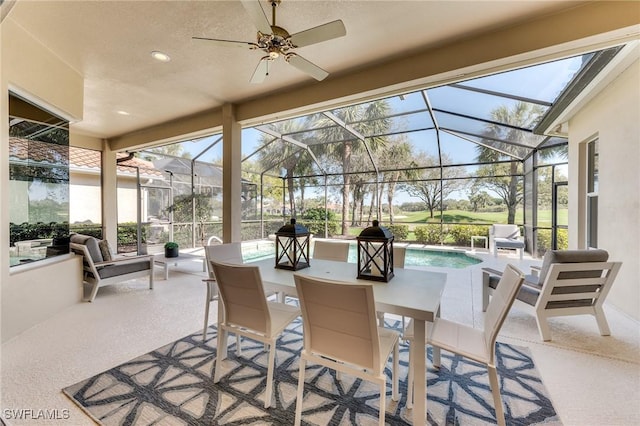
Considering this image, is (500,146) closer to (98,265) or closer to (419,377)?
(419,377)

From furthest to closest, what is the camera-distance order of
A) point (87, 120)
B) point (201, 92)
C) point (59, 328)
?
point (87, 120) → point (201, 92) → point (59, 328)

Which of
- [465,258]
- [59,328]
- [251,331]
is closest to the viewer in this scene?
[251,331]

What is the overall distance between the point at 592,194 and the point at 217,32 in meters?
5.69

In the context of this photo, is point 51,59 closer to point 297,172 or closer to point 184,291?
point 184,291

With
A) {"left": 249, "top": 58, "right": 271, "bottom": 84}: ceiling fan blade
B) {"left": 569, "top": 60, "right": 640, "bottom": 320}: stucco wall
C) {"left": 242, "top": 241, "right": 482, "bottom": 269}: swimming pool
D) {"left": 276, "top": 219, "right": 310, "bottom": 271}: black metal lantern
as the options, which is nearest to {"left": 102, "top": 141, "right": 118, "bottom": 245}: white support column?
{"left": 242, "top": 241, "right": 482, "bottom": 269}: swimming pool

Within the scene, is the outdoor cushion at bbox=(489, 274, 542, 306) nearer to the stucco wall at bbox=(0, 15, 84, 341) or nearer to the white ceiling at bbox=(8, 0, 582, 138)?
the white ceiling at bbox=(8, 0, 582, 138)

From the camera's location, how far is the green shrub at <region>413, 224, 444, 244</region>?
353 inches

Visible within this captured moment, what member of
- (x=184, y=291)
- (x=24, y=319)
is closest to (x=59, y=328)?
(x=24, y=319)

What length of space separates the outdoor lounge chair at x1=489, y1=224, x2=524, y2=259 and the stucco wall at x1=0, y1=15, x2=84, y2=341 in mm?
8616

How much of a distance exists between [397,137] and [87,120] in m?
7.12

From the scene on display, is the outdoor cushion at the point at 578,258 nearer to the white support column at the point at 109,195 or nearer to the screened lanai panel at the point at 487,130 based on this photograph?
the screened lanai panel at the point at 487,130

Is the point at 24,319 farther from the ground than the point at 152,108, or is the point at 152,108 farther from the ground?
the point at 152,108

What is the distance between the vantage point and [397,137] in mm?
7602

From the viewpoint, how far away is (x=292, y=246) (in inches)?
95.2
